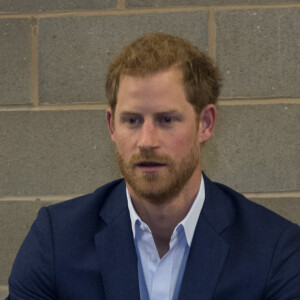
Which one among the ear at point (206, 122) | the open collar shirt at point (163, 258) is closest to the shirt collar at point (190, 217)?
the open collar shirt at point (163, 258)

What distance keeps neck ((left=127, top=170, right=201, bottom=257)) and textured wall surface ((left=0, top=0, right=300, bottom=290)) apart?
52cm

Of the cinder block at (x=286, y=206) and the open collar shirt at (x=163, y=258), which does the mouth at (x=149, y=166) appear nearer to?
the open collar shirt at (x=163, y=258)

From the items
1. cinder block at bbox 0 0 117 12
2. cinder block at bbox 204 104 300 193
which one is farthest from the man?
cinder block at bbox 0 0 117 12

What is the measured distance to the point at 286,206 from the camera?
191 cm

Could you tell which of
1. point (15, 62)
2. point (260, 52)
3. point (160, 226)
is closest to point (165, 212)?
point (160, 226)

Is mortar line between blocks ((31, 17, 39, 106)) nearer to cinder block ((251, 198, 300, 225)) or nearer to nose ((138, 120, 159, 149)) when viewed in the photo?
nose ((138, 120, 159, 149))

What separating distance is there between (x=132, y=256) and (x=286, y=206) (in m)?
0.77

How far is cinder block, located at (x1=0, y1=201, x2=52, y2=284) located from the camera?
1.96 metres

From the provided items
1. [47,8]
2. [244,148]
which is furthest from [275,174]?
[47,8]

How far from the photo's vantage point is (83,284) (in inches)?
52.8

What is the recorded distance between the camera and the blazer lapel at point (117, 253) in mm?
1315

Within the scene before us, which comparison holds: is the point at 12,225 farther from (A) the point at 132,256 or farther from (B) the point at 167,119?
(B) the point at 167,119

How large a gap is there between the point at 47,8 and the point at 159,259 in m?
1.06

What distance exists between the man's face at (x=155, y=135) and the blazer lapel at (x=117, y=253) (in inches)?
4.6
